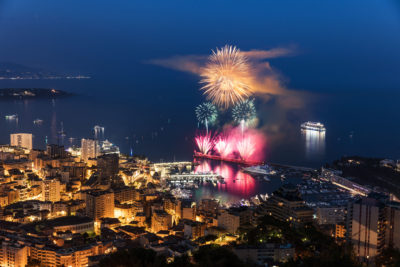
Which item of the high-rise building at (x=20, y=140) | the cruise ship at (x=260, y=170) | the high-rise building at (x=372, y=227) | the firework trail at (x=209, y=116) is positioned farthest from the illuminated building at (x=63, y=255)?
the firework trail at (x=209, y=116)

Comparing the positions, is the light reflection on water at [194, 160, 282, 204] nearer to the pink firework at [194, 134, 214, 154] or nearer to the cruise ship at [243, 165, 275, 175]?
the cruise ship at [243, 165, 275, 175]

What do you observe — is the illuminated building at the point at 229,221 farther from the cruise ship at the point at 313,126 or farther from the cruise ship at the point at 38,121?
the cruise ship at the point at 38,121

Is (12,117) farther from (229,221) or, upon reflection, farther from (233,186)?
(229,221)

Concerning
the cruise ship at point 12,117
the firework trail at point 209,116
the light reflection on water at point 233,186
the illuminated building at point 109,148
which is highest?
the firework trail at point 209,116

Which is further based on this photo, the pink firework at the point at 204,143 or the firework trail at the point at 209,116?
the firework trail at the point at 209,116

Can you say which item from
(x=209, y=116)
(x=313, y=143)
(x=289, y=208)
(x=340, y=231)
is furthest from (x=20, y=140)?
(x=340, y=231)

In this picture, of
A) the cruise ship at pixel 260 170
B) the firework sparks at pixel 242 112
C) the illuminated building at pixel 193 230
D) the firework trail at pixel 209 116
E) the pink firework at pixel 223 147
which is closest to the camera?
the illuminated building at pixel 193 230
